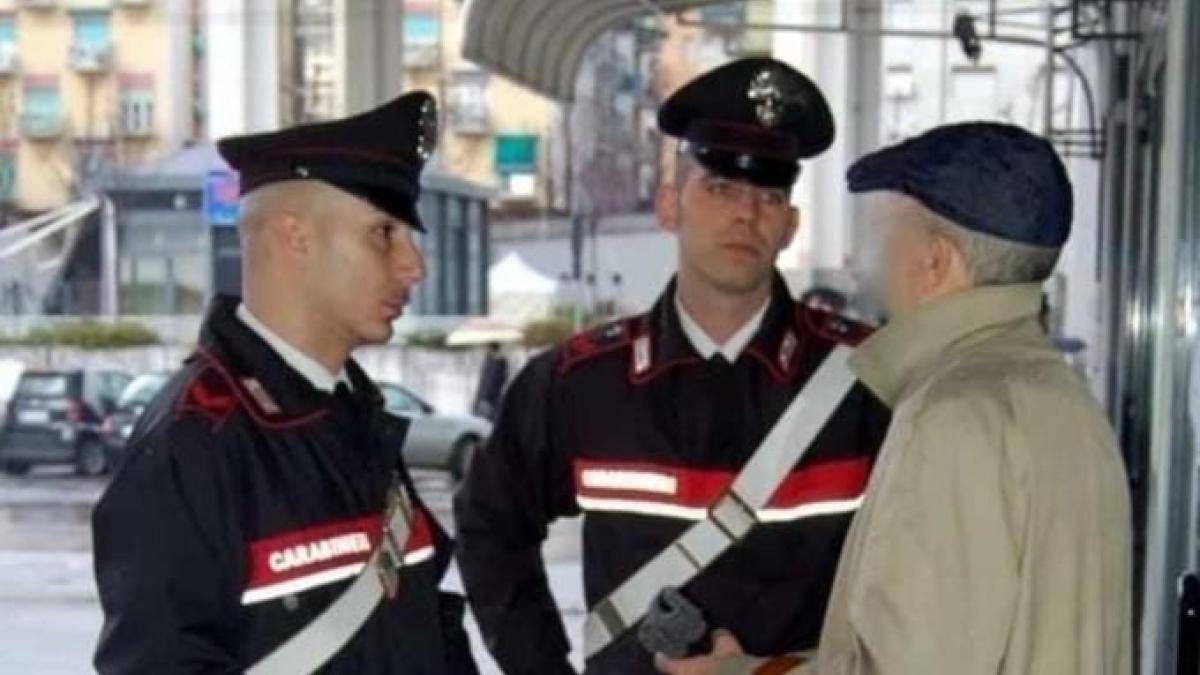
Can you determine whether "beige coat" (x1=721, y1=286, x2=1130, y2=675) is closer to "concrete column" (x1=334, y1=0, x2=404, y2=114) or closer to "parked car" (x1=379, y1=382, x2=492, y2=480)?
"concrete column" (x1=334, y1=0, x2=404, y2=114)

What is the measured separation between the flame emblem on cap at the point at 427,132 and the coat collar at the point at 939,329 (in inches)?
21.2

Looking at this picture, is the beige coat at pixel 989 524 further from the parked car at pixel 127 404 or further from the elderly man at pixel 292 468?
the parked car at pixel 127 404

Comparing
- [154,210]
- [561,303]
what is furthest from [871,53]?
[154,210]

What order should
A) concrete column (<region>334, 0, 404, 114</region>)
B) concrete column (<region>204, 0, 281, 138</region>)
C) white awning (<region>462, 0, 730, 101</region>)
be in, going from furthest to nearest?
1. concrete column (<region>204, 0, 281, 138</region>)
2. concrete column (<region>334, 0, 404, 114</region>)
3. white awning (<region>462, 0, 730, 101</region>)

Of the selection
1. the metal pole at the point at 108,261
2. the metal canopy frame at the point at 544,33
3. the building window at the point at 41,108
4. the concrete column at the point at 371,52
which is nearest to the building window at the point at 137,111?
the building window at the point at 41,108

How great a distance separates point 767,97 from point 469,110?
41.5 feet

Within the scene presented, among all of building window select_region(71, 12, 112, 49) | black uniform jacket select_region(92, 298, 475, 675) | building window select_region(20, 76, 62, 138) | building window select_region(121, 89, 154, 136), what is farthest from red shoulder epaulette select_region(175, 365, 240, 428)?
building window select_region(121, 89, 154, 136)

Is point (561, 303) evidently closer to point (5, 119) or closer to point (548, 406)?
point (5, 119)

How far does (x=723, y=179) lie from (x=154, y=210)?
9027 mm

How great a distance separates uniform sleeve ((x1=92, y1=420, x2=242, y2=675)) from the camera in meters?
1.62

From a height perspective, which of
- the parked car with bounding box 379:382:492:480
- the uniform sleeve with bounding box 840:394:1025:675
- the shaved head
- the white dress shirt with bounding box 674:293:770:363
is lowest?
the parked car with bounding box 379:382:492:480

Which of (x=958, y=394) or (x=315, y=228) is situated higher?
(x=315, y=228)

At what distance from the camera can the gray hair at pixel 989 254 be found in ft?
5.67

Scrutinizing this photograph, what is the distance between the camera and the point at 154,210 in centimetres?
1096
